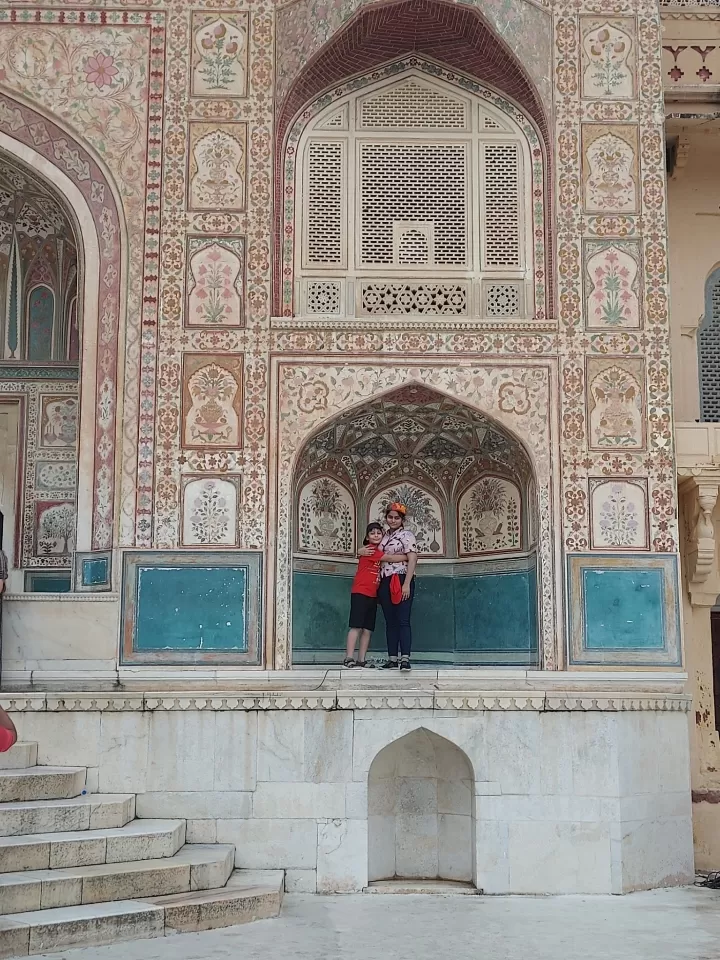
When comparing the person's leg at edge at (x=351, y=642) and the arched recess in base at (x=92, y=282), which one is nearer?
the arched recess in base at (x=92, y=282)

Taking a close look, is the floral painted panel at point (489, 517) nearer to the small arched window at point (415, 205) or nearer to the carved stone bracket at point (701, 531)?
the carved stone bracket at point (701, 531)

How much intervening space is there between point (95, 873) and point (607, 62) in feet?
24.1

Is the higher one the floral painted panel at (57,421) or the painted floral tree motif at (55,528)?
the floral painted panel at (57,421)

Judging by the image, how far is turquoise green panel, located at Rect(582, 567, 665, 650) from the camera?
9453 mm

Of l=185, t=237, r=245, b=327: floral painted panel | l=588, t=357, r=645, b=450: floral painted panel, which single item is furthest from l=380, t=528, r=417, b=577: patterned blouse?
l=185, t=237, r=245, b=327: floral painted panel

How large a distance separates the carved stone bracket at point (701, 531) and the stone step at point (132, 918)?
14.9 ft

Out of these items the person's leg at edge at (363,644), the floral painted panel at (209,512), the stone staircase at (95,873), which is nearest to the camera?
the stone staircase at (95,873)

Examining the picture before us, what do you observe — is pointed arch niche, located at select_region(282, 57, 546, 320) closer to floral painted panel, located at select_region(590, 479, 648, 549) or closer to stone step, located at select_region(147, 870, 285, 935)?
floral painted panel, located at select_region(590, 479, 648, 549)

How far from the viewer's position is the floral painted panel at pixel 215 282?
9.75m

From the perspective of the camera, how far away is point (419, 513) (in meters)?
10.9

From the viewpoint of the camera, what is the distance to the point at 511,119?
1041 cm

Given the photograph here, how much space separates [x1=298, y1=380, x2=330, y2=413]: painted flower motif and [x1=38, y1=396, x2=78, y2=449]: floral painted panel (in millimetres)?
2433

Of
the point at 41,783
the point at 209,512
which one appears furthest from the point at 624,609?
the point at 41,783

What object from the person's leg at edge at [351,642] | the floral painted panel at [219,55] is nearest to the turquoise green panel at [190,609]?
the person's leg at edge at [351,642]
